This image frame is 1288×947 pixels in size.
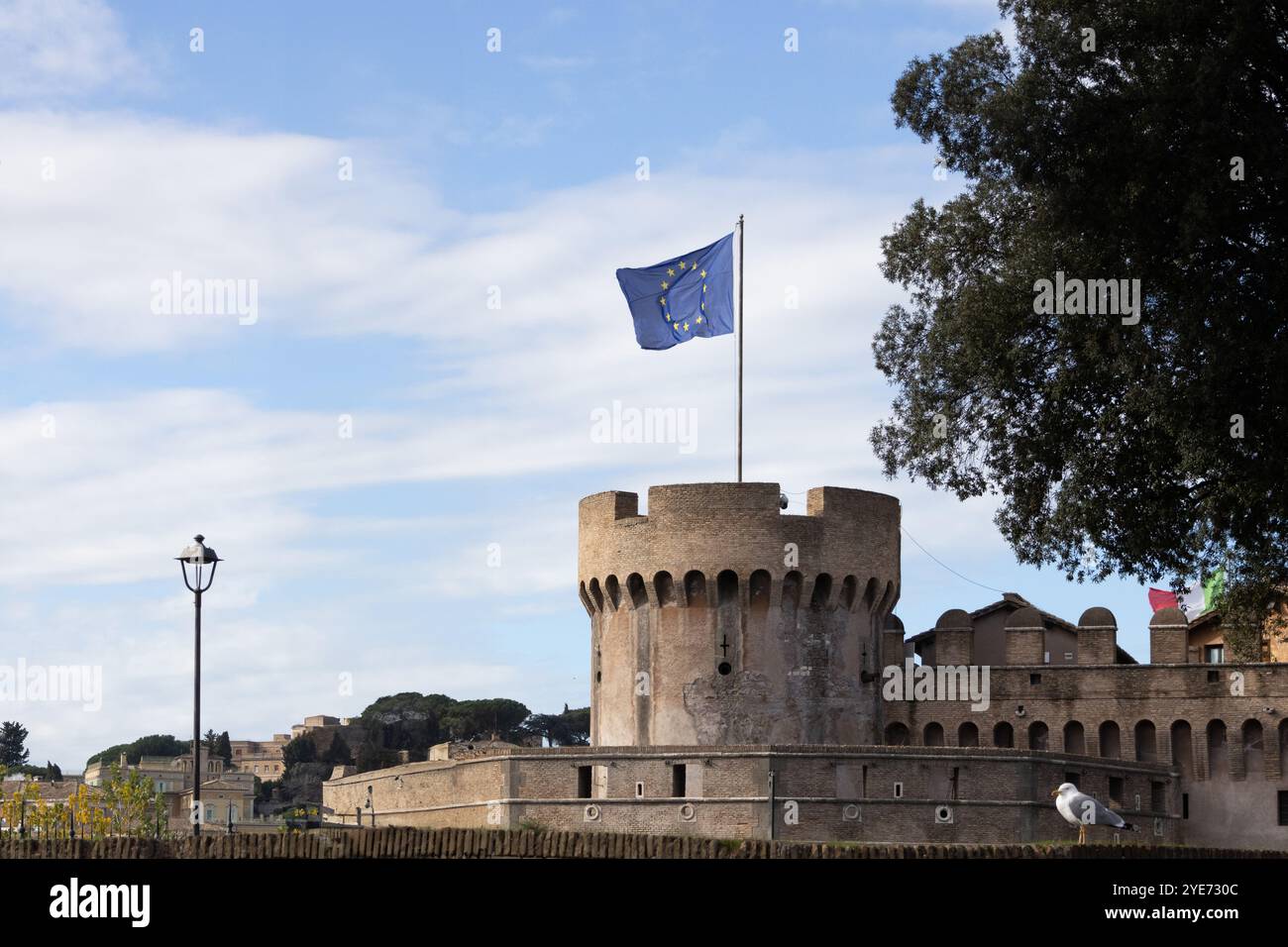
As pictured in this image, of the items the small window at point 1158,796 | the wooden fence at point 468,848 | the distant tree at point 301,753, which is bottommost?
the distant tree at point 301,753

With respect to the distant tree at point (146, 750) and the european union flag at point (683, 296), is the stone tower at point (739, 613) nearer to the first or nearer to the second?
the european union flag at point (683, 296)

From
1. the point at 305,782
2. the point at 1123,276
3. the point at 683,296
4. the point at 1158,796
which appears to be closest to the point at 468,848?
the point at 1123,276

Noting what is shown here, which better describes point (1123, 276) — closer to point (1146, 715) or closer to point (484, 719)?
point (1146, 715)

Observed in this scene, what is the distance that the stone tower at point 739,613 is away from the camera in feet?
177

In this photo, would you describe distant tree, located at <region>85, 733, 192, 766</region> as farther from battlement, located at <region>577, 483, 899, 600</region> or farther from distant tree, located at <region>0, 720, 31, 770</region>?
battlement, located at <region>577, 483, 899, 600</region>

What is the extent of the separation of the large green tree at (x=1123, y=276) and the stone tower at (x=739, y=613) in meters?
16.6

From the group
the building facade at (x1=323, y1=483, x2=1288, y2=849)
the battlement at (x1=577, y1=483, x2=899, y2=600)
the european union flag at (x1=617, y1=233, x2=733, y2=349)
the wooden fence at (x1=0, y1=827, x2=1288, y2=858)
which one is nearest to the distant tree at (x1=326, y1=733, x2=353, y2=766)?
the building facade at (x1=323, y1=483, x2=1288, y2=849)

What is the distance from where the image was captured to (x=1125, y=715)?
204ft

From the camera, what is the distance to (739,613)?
177 feet

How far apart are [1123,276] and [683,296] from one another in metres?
19.6

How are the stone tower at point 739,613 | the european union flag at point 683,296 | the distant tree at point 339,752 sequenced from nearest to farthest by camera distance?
the european union flag at point 683,296 → the stone tower at point 739,613 → the distant tree at point 339,752

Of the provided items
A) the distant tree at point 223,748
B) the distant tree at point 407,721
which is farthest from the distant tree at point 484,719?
the distant tree at point 223,748

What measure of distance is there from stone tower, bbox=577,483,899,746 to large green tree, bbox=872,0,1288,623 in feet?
54.3

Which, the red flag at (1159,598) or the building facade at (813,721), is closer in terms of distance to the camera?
the building facade at (813,721)
